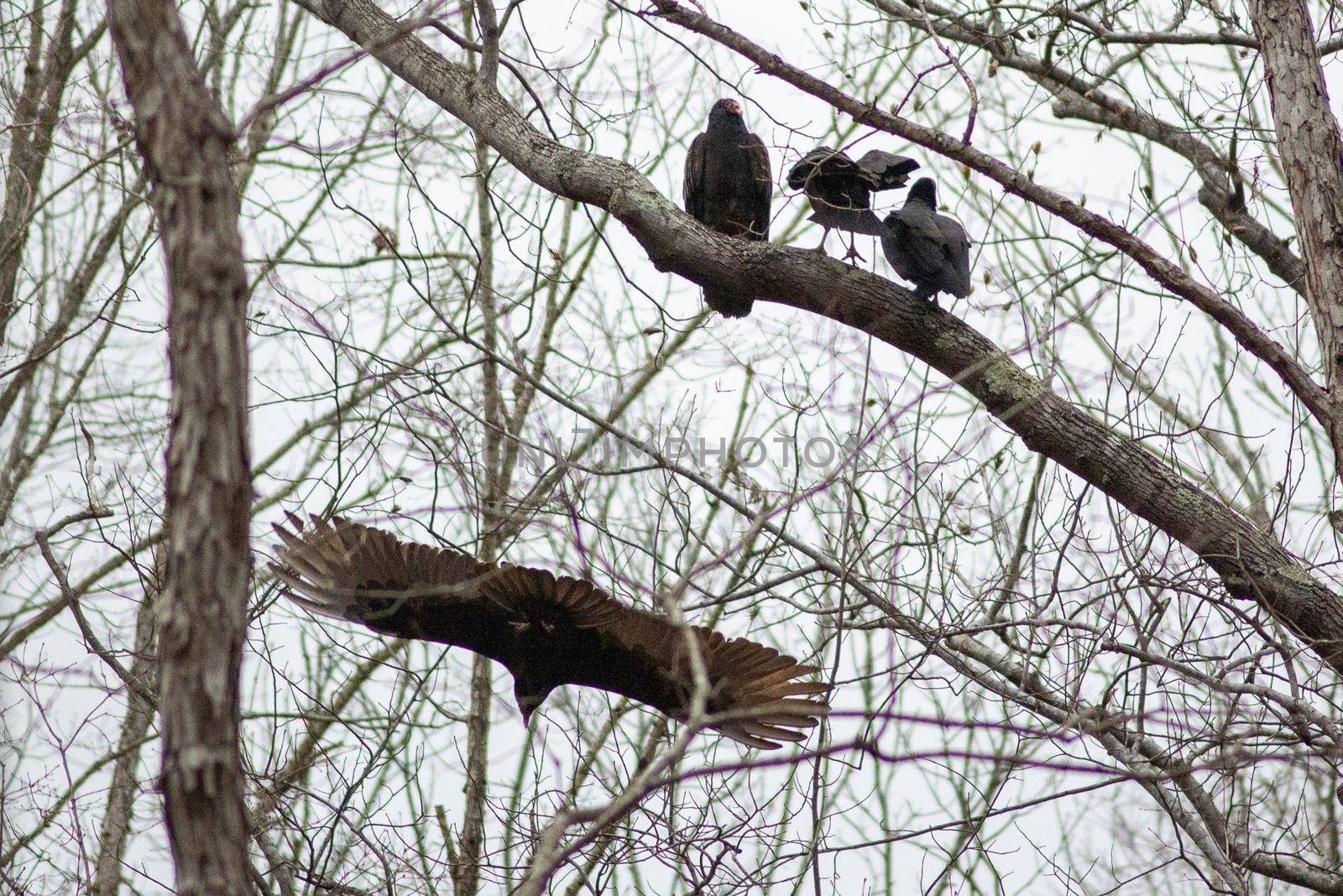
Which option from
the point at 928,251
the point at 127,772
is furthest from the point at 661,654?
the point at 127,772

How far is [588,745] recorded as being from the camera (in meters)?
3.83

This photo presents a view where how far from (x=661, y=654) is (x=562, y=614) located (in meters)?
0.27

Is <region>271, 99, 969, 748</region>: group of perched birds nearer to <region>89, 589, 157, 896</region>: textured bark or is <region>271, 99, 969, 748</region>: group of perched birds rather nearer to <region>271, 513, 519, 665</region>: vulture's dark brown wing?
<region>271, 513, 519, 665</region>: vulture's dark brown wing

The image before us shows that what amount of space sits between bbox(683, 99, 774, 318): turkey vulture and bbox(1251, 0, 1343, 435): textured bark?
168 centimetres

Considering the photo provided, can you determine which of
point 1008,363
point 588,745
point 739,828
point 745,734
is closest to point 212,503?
point 739,828

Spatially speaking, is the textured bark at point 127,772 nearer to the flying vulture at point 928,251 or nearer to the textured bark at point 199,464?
A: the textured bark at point 199,464

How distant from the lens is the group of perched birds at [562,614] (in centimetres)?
294

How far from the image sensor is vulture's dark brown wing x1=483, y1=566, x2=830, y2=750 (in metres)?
2.93

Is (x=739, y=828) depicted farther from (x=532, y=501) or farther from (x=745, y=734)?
(x=532, y=501)

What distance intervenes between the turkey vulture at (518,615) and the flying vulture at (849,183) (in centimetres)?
117

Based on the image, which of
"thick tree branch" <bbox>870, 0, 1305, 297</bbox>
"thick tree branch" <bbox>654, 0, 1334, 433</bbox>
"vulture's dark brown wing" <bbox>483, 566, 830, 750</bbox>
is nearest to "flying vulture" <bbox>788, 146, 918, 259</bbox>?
"thick tree branch" <bbox>654, 0, 1334, 433</bbox>

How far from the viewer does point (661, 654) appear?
3.07 metres

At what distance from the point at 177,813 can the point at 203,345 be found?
611mm

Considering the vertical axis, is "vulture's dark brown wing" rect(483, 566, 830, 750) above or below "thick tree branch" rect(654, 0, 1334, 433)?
below
